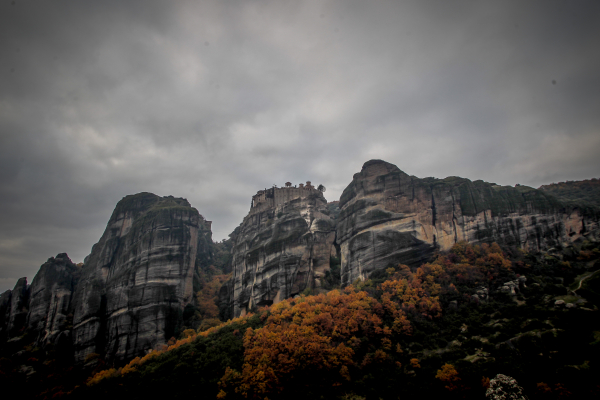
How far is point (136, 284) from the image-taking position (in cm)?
6091

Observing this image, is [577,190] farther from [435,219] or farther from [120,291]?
[120,291]

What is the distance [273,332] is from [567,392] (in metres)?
29.0

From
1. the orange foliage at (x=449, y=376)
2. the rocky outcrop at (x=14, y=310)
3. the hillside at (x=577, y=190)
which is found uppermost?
the hillside at (x=577, y=190)

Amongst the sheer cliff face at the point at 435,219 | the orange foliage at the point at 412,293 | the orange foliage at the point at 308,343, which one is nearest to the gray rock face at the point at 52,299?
the orange foliage at the point at 308,343

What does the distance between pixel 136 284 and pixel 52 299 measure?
22.6 metres

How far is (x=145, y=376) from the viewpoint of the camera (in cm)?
3884

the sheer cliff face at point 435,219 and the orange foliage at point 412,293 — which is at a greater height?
the sheer cliff face at point 435,219

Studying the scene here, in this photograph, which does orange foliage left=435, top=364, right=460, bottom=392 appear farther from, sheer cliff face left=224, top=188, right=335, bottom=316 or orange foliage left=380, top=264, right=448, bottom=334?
sheer cliff face left=224, top=188, right=335, bottom=316

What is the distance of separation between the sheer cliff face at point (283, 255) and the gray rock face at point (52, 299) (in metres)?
31.7

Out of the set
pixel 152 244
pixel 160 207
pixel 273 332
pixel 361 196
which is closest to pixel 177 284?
pixel 152 244

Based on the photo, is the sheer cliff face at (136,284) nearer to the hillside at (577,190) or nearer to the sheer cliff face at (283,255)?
the sheer cliff face at (283,255)

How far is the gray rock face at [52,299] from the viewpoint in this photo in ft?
207

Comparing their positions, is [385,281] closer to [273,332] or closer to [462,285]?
[462,285]

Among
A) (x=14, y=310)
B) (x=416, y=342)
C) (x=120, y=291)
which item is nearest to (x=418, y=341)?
(x=416, y=342)
